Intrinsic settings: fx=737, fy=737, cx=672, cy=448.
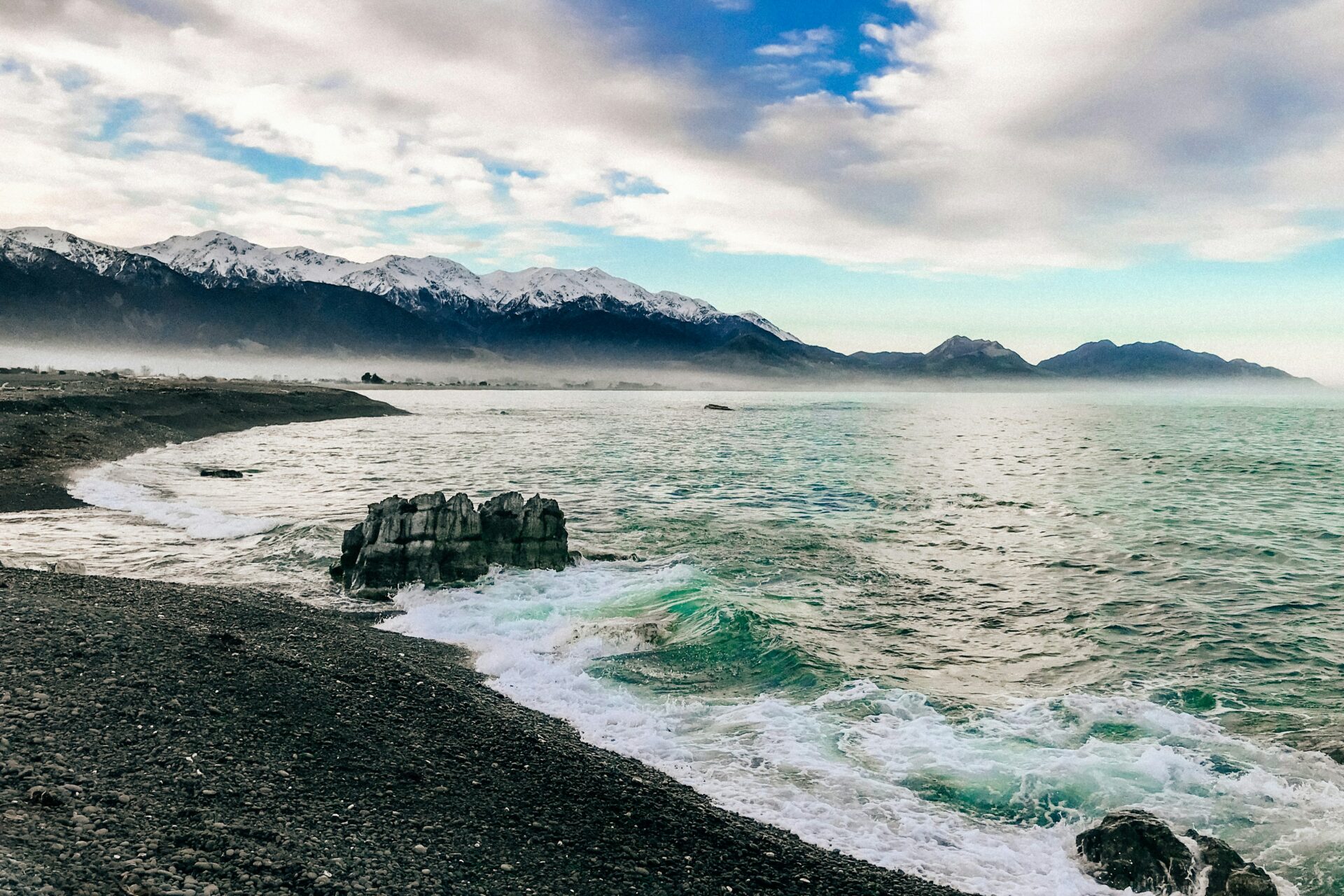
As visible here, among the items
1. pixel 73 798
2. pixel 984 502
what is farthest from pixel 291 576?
pixel 984 502

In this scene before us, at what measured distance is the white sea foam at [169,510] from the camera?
2572 centimetres

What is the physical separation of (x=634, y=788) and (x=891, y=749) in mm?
4546

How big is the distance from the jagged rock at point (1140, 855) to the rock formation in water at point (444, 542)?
16.2 meters

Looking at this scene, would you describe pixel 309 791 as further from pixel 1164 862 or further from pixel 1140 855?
pixel 1164 862

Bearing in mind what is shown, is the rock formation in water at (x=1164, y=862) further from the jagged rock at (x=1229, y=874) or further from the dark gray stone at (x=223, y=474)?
the dark gray stone at (x=223, y=474)

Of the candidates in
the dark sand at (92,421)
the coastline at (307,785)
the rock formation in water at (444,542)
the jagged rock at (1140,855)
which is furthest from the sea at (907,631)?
the dark sand at (92,421)

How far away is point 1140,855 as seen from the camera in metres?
8.38

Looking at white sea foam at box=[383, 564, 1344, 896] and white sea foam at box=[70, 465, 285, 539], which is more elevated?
white sea foam at box=[70, 465, 285, 539]

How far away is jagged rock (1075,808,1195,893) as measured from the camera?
26.9 ft

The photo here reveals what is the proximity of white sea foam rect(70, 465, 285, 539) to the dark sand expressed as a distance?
104cm

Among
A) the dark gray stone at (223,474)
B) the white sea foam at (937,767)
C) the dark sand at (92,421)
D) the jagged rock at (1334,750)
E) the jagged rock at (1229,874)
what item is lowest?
the white sea foam at (937,767)

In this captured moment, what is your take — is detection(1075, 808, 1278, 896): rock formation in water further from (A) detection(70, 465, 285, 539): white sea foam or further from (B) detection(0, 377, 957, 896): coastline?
(A) detection(70, 465, 285, 539): white sea foam

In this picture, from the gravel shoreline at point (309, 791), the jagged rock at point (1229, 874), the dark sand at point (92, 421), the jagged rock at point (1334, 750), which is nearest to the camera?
the gravel shoreline at point (309, 791)

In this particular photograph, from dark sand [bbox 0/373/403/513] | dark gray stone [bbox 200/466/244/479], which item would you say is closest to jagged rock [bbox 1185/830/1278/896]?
dark sand [bbox 0/373/403/513]
